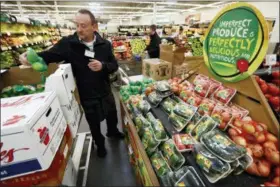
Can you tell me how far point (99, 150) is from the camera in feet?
7.35

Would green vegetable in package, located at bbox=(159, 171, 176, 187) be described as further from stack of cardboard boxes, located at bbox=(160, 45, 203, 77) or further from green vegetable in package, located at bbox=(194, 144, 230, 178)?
stack of cardboard boxes, located at bbox=(160, 45, 203, 77)

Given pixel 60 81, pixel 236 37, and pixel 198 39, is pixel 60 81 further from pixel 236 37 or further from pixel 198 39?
pixel 198 39

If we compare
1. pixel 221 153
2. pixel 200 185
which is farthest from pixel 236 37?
pixel 200 185

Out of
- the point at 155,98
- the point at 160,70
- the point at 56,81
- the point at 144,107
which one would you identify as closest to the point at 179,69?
the point at 160,70

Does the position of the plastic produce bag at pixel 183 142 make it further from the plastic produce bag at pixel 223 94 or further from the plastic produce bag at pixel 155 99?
the plastic produce bag at pixel 155 99

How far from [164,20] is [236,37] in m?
21.8

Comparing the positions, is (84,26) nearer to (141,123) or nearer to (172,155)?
(141,123)

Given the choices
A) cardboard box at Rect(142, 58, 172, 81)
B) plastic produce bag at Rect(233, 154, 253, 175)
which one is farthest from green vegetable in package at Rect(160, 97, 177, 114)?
cardboard box at Rect(142, 58, 172, 81)

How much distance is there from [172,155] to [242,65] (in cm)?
76

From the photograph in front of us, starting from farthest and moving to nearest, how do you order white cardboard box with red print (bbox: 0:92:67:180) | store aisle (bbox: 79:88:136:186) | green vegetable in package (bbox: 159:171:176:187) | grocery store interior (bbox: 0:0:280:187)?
1. store aisle (bbox: 79:88:136:186)
2. green vegetable in package (bbox: 159:171:176:187)
3. grocery store interior (bbox: 0:0:280:187)
4. white cardboard box with red print (bbox: 0:92:67:180)

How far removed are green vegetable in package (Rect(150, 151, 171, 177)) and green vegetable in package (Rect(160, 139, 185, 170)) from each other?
3 centimetres

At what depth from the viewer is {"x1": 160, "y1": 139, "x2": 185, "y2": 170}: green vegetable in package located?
1064mm

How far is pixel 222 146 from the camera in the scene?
97 cm

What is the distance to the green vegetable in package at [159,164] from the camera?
1.08 m
